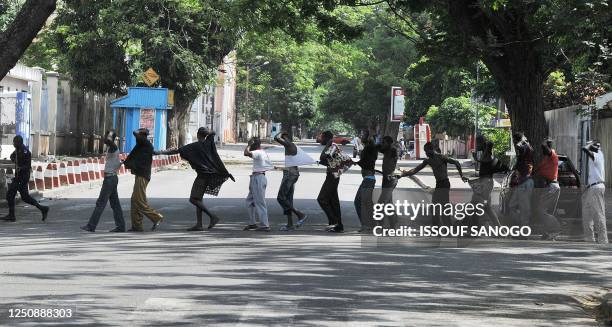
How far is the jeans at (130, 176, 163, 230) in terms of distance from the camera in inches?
672

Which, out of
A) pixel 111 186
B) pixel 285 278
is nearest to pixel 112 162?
pixel 111 186

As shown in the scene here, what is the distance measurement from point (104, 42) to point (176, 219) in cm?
2791

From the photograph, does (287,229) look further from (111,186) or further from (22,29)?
(22,29)

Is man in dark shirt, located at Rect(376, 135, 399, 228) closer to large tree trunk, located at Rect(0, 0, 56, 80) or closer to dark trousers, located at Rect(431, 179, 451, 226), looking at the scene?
dark trousers, located at Rect(431, 179, 451, 226)

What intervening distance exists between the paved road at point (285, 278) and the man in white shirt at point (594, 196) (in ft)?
1.19

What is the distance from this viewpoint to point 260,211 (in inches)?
701

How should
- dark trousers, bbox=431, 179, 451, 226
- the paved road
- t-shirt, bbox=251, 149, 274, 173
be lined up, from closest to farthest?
the paved road < dark trousers, bbox=431, 179, 451, 226 < t-shirt, bbox=251, 149, 274, 173

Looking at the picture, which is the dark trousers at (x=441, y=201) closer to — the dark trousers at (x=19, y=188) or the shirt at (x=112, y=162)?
the shirt at (x=112, y=162)

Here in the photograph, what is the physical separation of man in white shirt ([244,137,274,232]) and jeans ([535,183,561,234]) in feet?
15.3

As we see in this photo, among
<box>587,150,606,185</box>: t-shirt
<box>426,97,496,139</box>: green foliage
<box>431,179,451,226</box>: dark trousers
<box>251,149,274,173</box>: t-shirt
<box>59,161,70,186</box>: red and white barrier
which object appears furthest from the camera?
<box>426,97,496,139</box>: green foliage

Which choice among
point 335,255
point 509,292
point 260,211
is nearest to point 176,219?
point 260,211

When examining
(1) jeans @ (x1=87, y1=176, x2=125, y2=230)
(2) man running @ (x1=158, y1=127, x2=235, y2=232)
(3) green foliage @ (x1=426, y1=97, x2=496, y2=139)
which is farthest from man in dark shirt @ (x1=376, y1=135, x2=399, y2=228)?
(3) green foliage @ (x1=426, y1=97, x2=496, y2=139)

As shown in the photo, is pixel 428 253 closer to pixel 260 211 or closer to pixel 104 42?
pixel 260 211

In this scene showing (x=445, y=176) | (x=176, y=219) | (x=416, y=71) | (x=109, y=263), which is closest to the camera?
(x=109, y=263)
